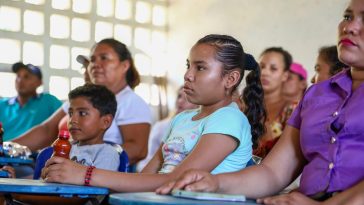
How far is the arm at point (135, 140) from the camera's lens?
3.33 metres

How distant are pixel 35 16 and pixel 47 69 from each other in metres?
0.51

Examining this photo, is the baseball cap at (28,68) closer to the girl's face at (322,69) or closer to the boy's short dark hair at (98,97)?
the boy's short dark hair at (98,97)

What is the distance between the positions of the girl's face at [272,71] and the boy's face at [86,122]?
5.65 ft

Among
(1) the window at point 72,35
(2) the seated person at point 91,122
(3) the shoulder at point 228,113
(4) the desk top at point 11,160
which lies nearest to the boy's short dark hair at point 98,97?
(2) the seated person at point 91,122

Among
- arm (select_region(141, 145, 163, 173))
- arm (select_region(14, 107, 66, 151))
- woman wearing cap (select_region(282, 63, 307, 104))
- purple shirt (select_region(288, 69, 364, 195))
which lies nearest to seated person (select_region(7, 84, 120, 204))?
arm (select_region(141, 145, 163, 173))

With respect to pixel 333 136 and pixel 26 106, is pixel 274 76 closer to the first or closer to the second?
pixel 26 106

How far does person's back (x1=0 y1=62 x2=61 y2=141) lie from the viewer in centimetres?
472

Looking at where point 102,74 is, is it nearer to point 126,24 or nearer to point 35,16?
point 35,16

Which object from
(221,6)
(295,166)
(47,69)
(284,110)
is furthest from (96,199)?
(221,6)

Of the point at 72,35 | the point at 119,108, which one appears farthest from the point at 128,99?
the point at 72,35

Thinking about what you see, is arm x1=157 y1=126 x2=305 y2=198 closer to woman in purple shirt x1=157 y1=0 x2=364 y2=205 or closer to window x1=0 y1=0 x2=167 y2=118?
woman in purple shirt x1=157 y1=0 x2=364 y2=205

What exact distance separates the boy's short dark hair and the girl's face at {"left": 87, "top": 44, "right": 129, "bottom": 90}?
62cm

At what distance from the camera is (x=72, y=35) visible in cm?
612

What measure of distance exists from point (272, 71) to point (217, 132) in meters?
2.50
